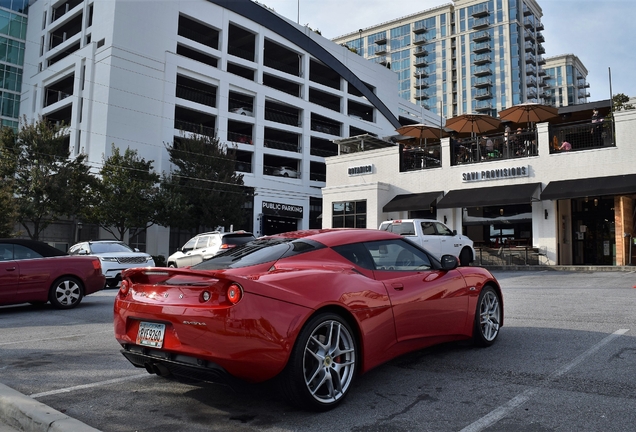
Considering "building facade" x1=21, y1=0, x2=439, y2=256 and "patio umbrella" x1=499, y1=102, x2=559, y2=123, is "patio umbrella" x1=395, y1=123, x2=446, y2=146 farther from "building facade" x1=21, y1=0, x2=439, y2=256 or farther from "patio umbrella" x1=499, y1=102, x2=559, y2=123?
"building facade" x1=21, y1=0, x2=439, y2=256

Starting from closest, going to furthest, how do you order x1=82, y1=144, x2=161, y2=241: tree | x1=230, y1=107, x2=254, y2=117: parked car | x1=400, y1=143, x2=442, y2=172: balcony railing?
x1=400, y1=143, x2=442, y2=172: balcony railing → x1=82, y1=144, x2=161, y2=241: tree → x1=230, y1=107, x2=254, y2=117: parked car

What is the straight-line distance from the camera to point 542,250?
22.8m

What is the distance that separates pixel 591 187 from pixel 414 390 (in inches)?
783

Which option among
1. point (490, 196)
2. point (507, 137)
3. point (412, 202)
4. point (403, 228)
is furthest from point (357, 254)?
point (412, 202)

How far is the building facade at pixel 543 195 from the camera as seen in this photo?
2130 cm

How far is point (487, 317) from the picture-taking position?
5.69 metres

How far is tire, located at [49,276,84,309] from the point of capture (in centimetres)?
1005

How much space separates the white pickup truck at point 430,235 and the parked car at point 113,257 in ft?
26.5

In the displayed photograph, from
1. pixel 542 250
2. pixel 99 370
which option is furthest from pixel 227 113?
pixel 99 370

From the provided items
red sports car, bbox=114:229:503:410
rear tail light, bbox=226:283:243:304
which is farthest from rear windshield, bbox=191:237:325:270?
rear tail light, bbox=226:283:243:304

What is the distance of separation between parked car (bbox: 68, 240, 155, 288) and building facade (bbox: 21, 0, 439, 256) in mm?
24397

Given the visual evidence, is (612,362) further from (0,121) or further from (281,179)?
(0,121)

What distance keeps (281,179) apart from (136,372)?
44.4 meters

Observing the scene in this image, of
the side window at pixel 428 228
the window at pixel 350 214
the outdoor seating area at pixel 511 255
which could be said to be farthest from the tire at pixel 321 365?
the window at pixel 350 214
